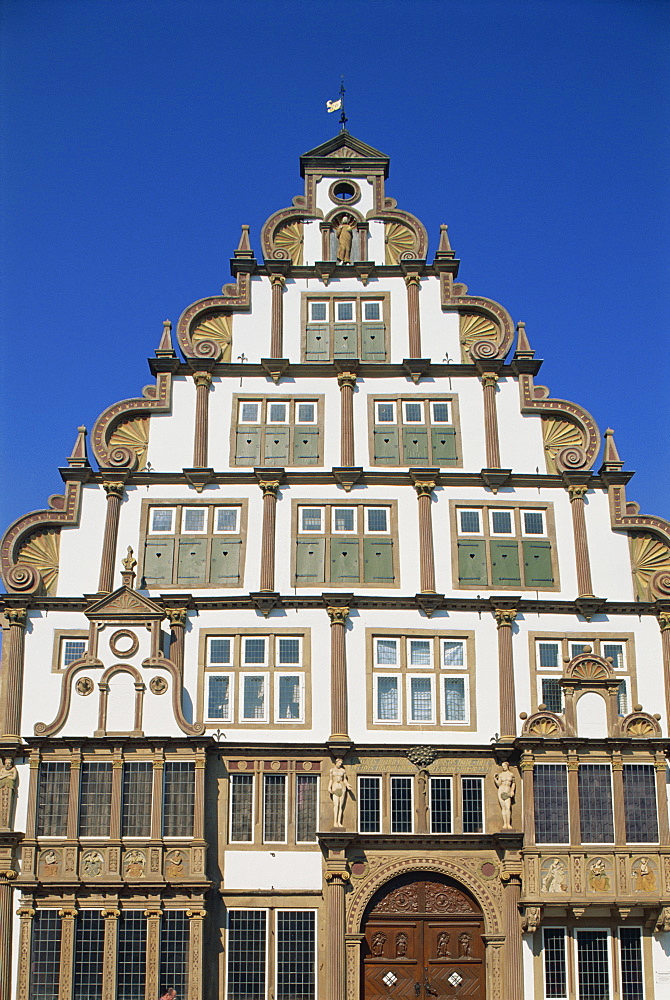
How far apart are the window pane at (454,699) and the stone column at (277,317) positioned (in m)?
11.7

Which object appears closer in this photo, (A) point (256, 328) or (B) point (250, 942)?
(B) point (250, 942)

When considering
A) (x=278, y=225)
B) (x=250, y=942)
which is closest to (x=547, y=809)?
(x=250, y=942)

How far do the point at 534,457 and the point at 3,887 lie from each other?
1963 centimetres

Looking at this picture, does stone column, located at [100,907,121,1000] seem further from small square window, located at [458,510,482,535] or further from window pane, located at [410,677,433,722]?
small square window, located at [458,510,482,535]

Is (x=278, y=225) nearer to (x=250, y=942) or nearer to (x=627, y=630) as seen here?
(x=627, y=630)

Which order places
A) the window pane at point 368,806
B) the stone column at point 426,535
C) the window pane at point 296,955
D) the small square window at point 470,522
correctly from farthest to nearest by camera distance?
1. the small square window at point 470,522
2. the stone column at point 426,535
3. the window pane at point 368,806
4. the window pane at point 296,955

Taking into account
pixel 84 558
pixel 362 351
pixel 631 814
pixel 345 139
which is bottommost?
pixel 631 814

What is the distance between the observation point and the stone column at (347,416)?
38562 millimetres

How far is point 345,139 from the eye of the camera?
142 ft

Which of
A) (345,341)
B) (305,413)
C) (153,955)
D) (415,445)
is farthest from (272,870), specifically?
(345,341)

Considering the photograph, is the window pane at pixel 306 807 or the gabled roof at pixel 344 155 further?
the gabled roof at pixel 344 155

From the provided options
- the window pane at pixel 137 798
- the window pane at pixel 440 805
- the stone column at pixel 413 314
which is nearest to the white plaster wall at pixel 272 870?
the window pane at pixel 137 798

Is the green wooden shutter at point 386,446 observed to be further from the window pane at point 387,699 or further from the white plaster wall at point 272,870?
the white plaster wall at point 272,870

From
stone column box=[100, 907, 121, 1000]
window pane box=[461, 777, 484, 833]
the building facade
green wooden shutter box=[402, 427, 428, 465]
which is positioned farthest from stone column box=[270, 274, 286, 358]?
stone column box=[100, 907, 121, 1000]
